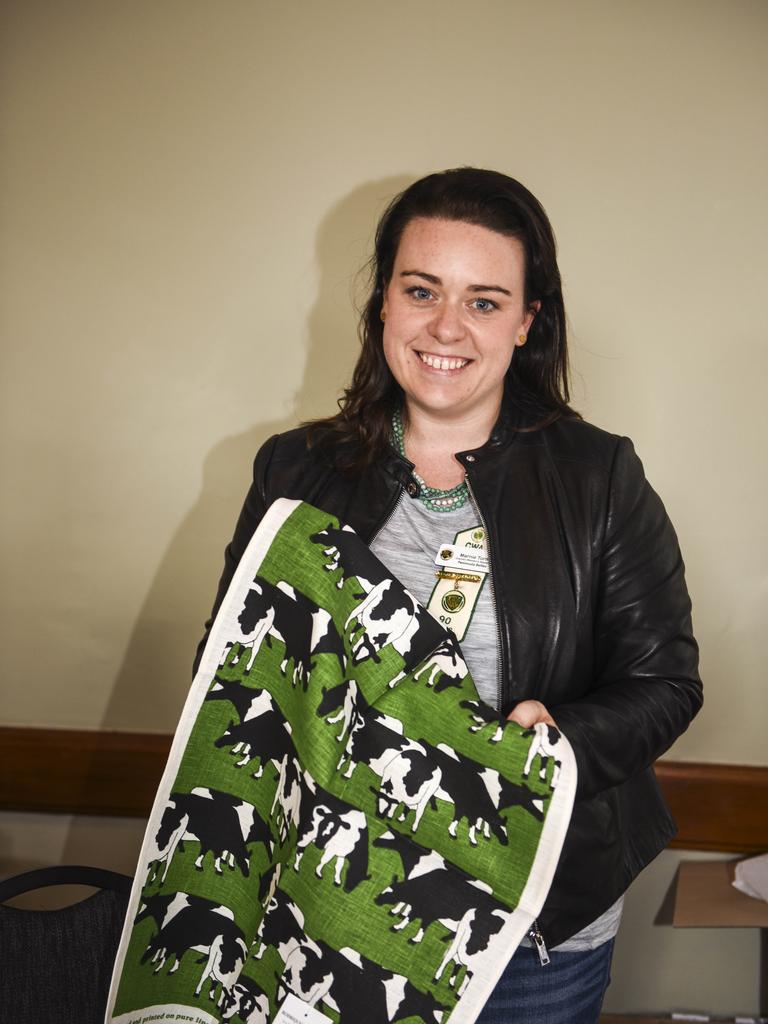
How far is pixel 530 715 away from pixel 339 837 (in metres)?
0.30

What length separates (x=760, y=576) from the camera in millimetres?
2414

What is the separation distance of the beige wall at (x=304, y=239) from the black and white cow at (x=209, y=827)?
1.16 m

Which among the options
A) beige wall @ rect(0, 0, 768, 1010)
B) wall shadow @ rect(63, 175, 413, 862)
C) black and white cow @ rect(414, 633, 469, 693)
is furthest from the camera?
wall shadow @ rect(63, 175, 413, 862)

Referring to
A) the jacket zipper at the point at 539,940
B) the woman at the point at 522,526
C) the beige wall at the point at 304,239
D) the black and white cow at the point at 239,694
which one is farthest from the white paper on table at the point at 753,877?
the black and white cow at the point at 239,694

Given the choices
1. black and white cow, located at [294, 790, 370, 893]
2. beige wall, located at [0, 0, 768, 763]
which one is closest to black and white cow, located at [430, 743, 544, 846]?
black and white cow, located at [294, 790, 370, 893]

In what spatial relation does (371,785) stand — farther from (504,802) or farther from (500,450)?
(500,450)

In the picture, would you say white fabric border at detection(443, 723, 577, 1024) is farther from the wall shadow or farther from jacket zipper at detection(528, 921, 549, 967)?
the wall shadow

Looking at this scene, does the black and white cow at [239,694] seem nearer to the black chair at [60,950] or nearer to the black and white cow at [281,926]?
the black and white cow at [281,926]

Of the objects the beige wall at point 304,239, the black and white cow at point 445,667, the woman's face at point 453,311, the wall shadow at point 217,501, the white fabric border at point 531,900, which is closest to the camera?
the white fabric border at point 531,900

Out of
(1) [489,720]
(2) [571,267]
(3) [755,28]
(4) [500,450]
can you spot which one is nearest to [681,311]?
(2) [571,267]

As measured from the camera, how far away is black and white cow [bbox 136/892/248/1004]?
4.59 feet

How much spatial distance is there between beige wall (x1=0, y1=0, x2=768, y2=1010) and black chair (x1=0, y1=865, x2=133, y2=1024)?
953mm

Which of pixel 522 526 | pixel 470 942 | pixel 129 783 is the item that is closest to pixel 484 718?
pixel 470 942

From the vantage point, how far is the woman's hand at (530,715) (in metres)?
1.33
